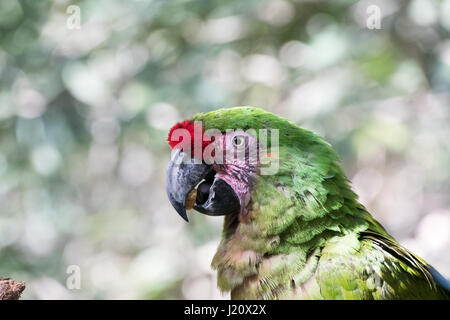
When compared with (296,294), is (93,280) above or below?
above

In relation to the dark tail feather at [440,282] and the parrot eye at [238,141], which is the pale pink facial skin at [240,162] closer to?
the parrot eye at [238,141]

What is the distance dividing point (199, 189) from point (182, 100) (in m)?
1.34

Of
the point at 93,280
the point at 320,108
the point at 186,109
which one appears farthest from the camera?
the point at 93,280

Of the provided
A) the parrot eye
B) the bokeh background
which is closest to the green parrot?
the parrot eye

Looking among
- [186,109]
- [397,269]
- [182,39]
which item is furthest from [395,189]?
[397,269]

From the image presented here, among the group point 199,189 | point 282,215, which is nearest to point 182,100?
point 199,189

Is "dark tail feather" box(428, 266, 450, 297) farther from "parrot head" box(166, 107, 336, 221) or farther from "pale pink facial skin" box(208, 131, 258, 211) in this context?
"pale pink facial skin" box(208, 131, 258, 211)

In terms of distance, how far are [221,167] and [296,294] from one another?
0.32m

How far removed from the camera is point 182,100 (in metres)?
2.40

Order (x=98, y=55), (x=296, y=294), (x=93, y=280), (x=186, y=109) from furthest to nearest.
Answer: (x=93, y=280), (x=186, y=109), (x=98, y=55), (x=296, y=294)

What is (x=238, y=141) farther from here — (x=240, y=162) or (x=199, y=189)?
(x=199, y=189)

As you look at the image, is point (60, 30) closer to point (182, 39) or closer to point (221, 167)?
point (182, 39)

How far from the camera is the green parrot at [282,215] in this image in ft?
3.08

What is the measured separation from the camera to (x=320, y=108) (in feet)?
6.98
